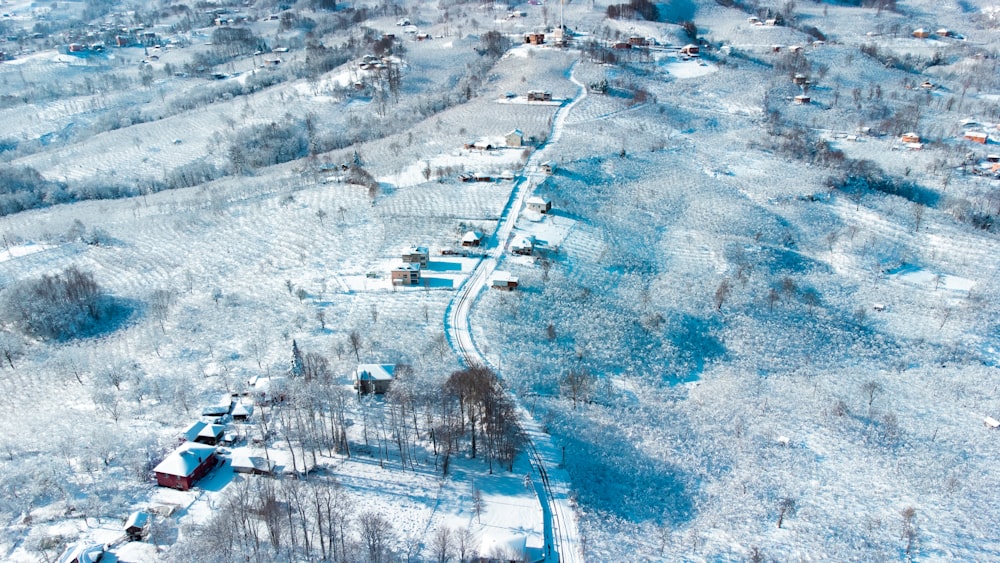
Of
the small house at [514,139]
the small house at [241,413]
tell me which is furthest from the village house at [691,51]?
the small house at [241,413]

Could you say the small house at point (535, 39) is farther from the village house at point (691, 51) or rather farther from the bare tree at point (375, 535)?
the bare tree at point (375, 535)

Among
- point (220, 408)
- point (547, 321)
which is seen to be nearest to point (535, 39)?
point (547, 321)

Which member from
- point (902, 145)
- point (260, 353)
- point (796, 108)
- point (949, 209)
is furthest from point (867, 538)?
point (796, 108)

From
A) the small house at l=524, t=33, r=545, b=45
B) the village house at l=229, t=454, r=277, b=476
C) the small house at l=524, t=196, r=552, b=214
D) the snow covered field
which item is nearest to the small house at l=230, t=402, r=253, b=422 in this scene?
the snow covered field

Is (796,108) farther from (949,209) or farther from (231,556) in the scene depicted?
(231,556)

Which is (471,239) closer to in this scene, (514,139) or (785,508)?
(514,139)
